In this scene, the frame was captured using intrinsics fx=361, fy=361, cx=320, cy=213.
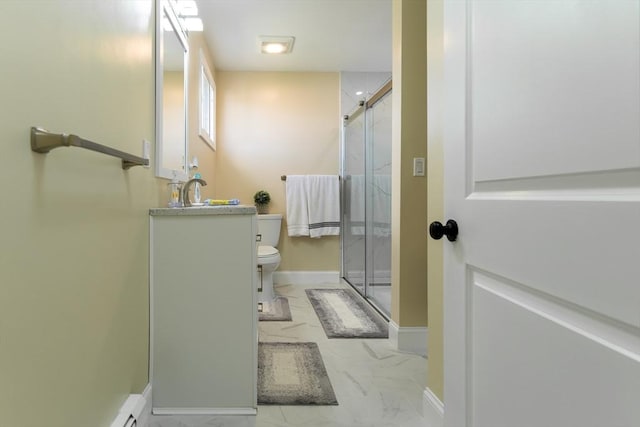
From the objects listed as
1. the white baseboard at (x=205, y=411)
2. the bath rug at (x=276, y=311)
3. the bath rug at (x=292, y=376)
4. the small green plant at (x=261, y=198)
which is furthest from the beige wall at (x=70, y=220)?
the small green plant at (x=261, y=198)

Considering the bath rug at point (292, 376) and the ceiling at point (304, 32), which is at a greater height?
the ceiling at point (304, 32)

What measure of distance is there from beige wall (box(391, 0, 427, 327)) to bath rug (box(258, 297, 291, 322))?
3.18 ft

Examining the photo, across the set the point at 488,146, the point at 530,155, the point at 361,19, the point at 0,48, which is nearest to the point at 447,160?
the point at 488,146

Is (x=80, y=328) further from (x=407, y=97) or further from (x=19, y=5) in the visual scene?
(x=407, y=97)

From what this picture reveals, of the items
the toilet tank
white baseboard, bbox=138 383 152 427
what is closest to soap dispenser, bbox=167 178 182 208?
white baseboard, bbox=138 383 152 427

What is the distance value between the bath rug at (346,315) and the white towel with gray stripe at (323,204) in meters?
0.68

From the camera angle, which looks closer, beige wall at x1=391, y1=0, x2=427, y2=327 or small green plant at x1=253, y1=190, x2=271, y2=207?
beige wall at x1=391, y1=0, x2=427, y2=327

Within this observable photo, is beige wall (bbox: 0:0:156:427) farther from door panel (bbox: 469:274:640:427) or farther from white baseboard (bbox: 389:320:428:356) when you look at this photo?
white baseboard (bbox: 389:320:428:356)

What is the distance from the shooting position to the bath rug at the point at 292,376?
1639 millimetres

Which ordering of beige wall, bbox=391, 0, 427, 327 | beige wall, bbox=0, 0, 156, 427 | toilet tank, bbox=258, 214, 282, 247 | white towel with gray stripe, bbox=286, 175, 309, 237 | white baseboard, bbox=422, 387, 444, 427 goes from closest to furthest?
1. beige wall, bbox=0, 0, 156, 427
2. white baseboard, bbox=422, 387, 444, 427
3. beige wall, bbox=391, 0, 427, 327
4. toilet tank, bbox=258, 214, 282, 247
5. white towel with gray stripe, bbox=286, 175, 309, 237

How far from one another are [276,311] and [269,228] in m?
1.07

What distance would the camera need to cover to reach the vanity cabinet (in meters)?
1.52

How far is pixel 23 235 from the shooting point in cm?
75

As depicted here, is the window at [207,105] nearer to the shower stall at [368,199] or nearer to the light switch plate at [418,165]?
the shower stall at [368,199]
